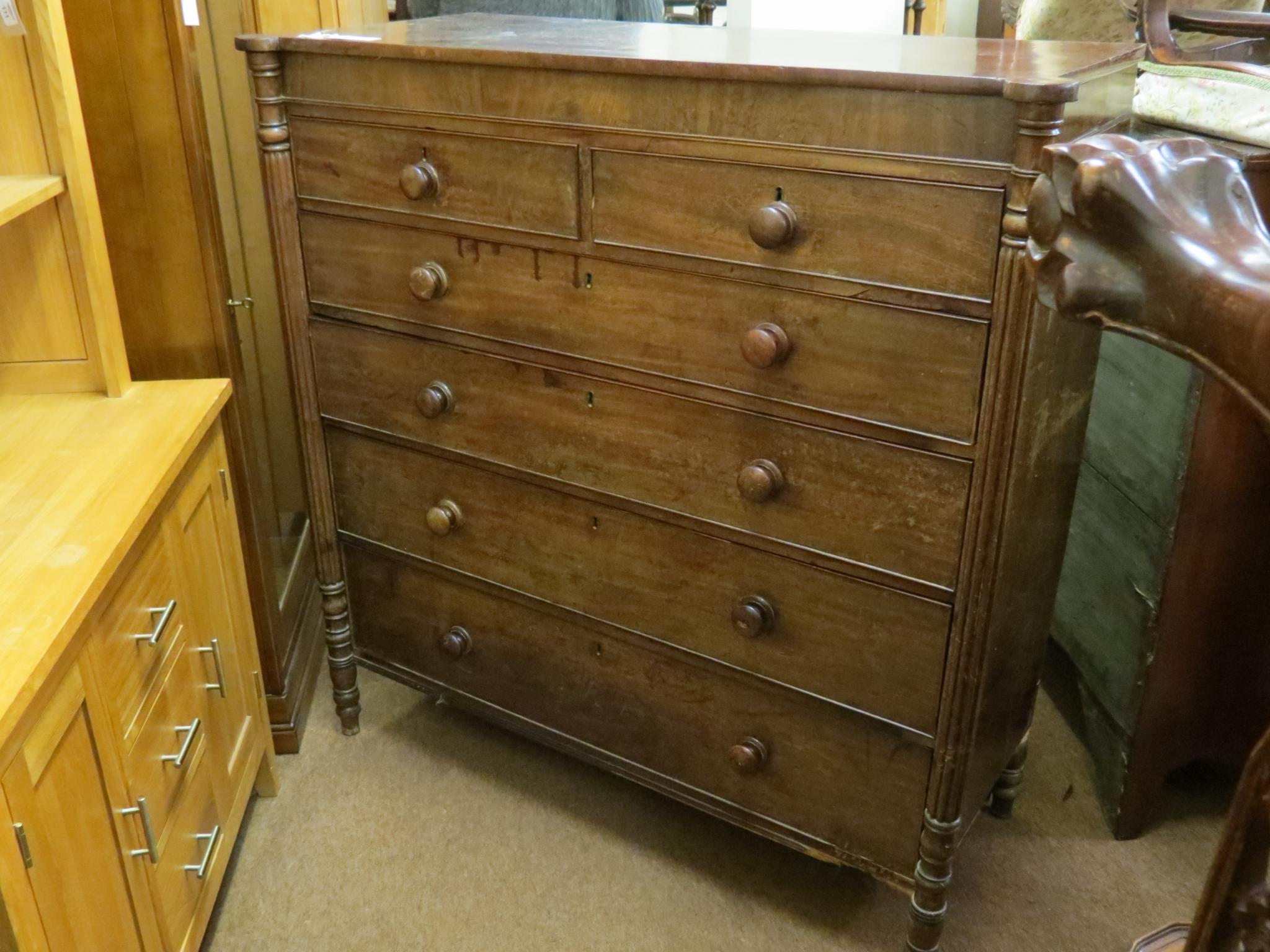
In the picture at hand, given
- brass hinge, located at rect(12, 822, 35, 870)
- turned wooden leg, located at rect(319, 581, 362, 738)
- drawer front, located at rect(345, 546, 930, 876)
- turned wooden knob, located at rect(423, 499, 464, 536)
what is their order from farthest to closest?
turned wooden leg, located at rect(319, 581, 362, 738), turned wooden knob, located at rect(423, 499, 464, 536), drawer front, located at rect(345, 546, 930, 876), brass hinge, located at rect(12, 822, 35, 870)

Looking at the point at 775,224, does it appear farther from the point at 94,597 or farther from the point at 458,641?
the point at 458,641

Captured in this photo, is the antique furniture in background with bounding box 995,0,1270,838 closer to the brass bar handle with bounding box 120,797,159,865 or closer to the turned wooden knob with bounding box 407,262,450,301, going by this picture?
the turned wooden knob with bounding box 407,262,450,301

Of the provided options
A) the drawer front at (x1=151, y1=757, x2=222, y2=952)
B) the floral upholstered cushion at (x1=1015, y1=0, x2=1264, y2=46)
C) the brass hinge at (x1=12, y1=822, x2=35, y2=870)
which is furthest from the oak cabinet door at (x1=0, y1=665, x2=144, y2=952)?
the floral upholstered cushion at (x1=1015, y1=0, x2=1264, y2=46)

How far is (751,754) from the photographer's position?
A: 1.53m

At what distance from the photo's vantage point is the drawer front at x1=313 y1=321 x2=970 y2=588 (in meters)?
1.29

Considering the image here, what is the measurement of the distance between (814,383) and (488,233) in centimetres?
50

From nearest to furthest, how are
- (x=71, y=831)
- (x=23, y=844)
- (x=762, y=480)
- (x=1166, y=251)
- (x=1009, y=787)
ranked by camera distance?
(x=1166, y=251) → (x=23, y=844) → (x=71, y=831) → (x=762, y=480) → (x=1009, y=787)

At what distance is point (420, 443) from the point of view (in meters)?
1.70

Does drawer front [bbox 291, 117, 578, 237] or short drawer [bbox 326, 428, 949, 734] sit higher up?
drawer front [bbox 291, 117, 578, 237]

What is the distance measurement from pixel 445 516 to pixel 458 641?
0.77ft

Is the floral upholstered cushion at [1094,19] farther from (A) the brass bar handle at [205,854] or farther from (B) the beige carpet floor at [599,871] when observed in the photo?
(A) the brass bar handle at [205,854]

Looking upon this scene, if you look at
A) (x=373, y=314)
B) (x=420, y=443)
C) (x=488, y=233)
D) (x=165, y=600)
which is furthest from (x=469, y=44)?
(x=165, y=600)

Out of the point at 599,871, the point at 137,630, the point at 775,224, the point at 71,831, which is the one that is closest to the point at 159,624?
the point at 137,630

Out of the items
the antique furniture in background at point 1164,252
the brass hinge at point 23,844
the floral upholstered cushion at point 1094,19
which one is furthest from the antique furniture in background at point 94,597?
the floral upholstered cushion at point 1094,19
